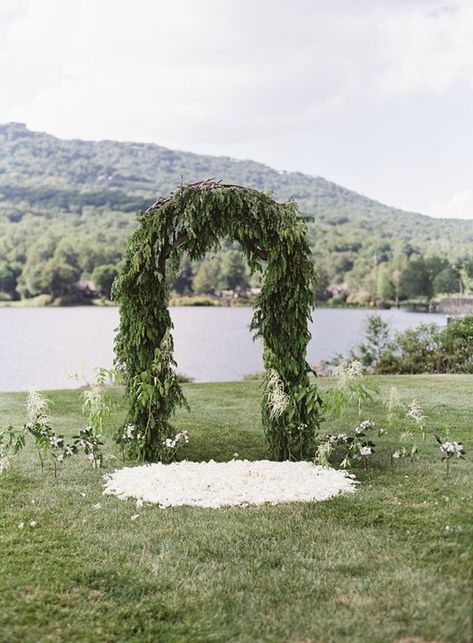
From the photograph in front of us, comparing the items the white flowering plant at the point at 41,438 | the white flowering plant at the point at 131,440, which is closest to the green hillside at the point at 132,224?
the white flowering plant at the point at 131,440

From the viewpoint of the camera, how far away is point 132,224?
2808 inches

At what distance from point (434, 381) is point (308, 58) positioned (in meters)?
28.5

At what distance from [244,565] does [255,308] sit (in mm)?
4187

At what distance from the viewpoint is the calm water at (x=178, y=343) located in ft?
85.5

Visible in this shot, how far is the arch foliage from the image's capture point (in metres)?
8.27

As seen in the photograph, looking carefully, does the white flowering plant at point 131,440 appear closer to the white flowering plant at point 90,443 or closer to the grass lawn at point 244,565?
the white flowering plant at point 90,443

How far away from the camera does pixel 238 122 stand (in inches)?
3282

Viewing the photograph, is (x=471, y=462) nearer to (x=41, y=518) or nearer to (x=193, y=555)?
(x=193, y=555)

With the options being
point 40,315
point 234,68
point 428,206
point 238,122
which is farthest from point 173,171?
point 234,68

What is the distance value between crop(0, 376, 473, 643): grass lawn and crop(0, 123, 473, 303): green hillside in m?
39.3

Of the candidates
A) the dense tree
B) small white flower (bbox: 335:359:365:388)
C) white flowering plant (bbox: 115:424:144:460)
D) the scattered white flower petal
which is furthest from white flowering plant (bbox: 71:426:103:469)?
the dense tree

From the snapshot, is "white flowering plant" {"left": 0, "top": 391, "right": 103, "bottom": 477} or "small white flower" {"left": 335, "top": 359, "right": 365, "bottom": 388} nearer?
"white flowering plant" {"left": 0, "top": 391, "right": 103, "bottom": 477}

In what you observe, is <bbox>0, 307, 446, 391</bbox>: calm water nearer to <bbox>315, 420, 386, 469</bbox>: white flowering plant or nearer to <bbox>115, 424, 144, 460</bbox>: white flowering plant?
<bbox>115, 424, 144, 460</bbox>: white flowering plant

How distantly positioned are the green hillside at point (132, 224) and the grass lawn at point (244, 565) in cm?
3926
